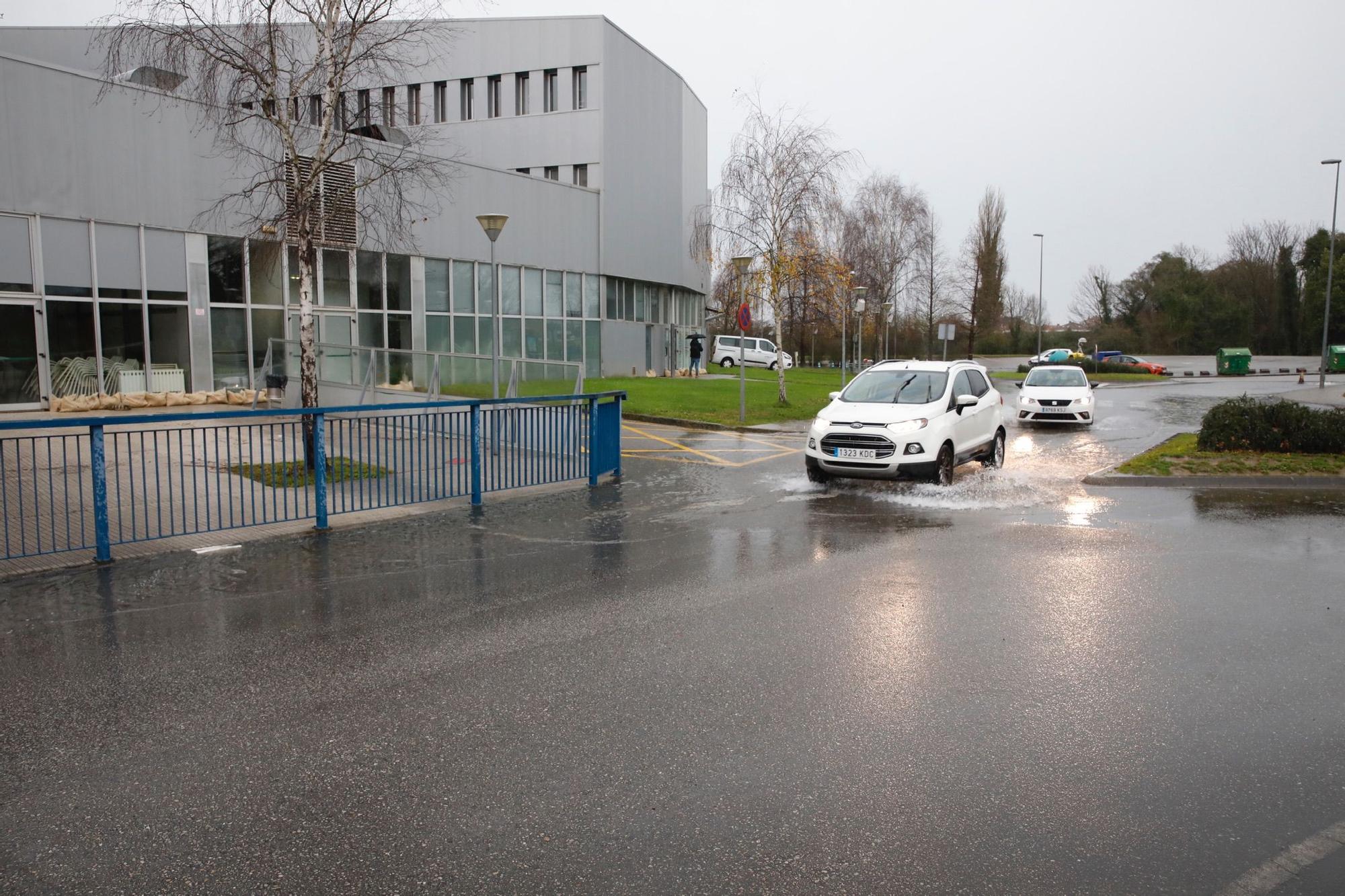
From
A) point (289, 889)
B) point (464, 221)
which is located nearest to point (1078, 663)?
point (289, 889)

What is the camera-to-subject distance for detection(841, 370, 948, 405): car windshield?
13.5m

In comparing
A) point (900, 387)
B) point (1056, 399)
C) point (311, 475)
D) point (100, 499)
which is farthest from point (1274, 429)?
point (100, 499)

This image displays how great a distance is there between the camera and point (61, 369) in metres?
20.5

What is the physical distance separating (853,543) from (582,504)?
3.91 m

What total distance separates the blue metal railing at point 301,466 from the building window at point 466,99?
27802 millimetres

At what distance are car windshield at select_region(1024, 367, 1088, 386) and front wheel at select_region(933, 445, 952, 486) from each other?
43.1 feet

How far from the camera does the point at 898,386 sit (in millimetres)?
13789

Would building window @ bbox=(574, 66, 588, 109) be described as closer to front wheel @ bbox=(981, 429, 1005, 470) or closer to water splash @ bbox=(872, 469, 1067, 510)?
front wheel @ bbox=(981, 429, 1005, 470)

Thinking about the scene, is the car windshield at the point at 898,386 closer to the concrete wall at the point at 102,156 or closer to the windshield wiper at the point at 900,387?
the windshield wiper at the point at 900,387

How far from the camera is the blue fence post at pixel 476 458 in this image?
11484 millimetres

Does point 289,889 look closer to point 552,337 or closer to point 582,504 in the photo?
point 582,504

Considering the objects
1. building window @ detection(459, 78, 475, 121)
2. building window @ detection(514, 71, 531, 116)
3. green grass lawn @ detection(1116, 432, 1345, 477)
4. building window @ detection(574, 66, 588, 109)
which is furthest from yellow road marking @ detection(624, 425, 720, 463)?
building window @ detection(459, 78, 475, 121)

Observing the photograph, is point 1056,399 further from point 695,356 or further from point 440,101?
point 440,101

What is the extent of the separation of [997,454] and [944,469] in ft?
9.16
